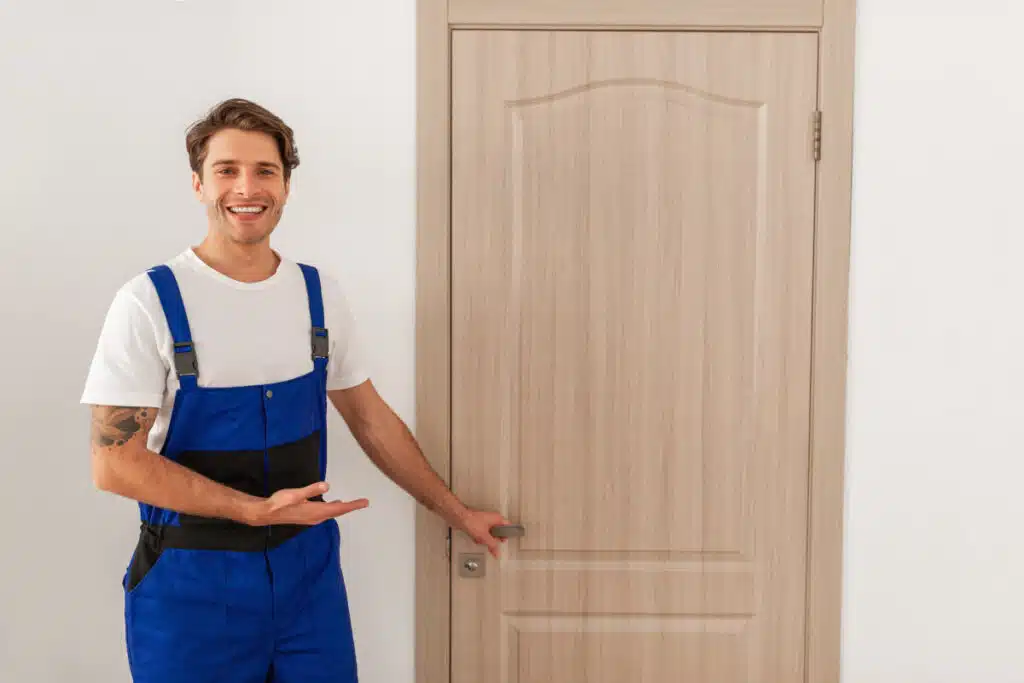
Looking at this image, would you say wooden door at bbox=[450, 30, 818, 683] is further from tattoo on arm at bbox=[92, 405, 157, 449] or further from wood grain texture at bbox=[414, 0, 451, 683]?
tattoo on arm at bbox=[92, 405, 157, 449]

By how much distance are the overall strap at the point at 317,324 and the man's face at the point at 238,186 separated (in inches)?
4.9

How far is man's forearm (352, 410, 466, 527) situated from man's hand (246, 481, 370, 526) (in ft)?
0.92

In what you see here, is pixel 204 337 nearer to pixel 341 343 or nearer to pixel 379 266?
pixel 341 343

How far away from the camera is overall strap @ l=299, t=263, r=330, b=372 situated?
1.45 meters

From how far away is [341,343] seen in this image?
1550 mm

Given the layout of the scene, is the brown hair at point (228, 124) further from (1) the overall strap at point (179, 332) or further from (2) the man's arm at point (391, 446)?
(2) the man's arm at point (391, 446)

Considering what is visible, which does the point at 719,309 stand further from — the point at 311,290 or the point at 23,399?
the point at 23,399

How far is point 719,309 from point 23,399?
4.70 ft

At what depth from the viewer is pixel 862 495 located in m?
1.80

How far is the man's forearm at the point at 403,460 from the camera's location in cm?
162

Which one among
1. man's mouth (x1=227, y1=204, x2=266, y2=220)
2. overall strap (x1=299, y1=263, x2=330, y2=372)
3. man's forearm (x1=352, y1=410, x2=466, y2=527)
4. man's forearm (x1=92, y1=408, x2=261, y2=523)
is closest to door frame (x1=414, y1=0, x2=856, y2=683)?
man's forearm (x1=352, y1=410, x2=466, y2=527)

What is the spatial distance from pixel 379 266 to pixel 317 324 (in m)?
0.34

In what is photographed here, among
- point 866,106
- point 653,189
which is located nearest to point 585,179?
point 653,189

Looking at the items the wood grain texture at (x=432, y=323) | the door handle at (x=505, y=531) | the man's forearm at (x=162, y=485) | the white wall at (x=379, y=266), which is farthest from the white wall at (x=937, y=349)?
the man's forearm at (x=162, y=485)
